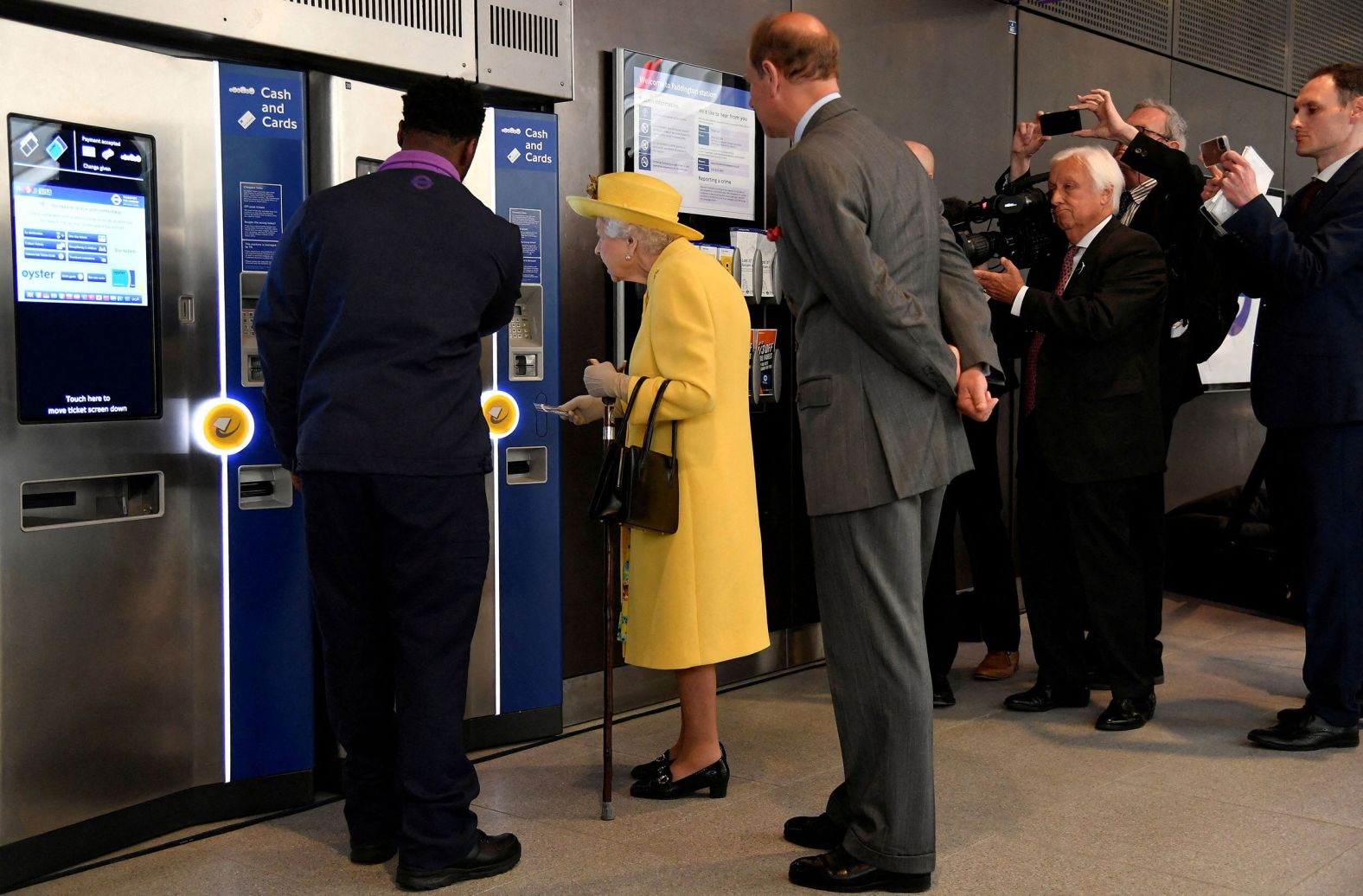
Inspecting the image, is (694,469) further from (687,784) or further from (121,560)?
(121,560)

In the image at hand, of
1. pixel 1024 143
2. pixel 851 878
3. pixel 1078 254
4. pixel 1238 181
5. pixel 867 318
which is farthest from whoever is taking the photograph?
pixel 1024 143

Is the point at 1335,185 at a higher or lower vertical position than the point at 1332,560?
higher

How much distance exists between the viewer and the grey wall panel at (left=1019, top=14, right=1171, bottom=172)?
544 cm

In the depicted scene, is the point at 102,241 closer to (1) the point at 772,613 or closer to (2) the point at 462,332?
(2) the point at 462,332

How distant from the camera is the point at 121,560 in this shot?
2.70m

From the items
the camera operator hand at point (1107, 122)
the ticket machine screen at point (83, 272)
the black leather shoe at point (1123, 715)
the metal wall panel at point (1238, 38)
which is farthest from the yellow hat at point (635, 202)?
the metal wall panel at point (1238, 38)

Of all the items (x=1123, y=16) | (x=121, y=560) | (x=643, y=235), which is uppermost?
(x=1123, y=16)

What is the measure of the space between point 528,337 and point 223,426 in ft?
2.98

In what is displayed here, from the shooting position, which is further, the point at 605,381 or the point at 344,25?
the point at 344,25

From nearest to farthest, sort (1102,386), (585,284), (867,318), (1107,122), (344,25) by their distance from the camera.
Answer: (867,318) → (344,25) → (1102,386) → (585,284) → (1107,122)

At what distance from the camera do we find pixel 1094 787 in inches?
124

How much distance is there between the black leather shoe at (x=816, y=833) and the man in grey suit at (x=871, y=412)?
230 millimetres

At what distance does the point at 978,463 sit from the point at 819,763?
130 centimetres

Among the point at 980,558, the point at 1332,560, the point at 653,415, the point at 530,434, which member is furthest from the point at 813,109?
the point at 980,558
